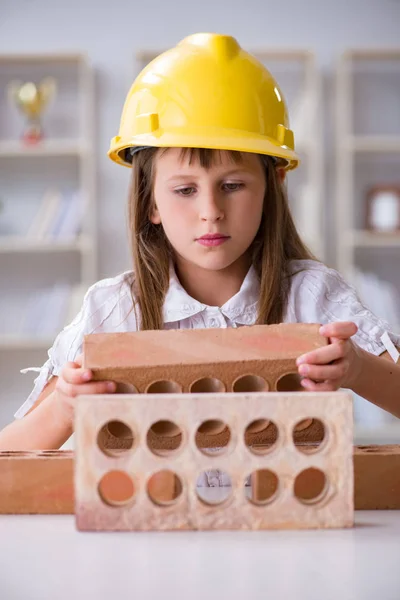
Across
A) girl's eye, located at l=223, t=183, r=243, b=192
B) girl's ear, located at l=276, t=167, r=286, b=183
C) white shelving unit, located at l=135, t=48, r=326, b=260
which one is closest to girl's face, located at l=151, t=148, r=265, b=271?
girl's eye, located at l=223, t=183, r=243, b=192

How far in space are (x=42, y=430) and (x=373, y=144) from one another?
117 inches

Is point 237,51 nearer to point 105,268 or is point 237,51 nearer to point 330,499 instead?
point 330,499

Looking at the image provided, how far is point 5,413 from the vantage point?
4.23m

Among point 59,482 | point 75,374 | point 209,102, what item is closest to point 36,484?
point 59,482

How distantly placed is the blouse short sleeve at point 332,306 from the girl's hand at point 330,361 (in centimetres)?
51

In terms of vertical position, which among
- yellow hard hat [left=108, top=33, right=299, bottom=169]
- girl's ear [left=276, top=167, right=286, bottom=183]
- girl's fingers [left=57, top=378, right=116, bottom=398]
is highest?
yellow hard hat [left=108, top=33, right=299, bottom=169]

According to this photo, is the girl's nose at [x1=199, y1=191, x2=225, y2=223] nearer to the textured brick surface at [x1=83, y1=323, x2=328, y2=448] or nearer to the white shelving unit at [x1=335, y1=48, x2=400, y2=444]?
the textured brick surface at [x1=83, y1=323, x2=328, y2=448]

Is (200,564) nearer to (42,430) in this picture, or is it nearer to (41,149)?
(42,430)

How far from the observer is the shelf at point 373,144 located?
3928 mm

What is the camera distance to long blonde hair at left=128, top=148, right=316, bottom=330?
1535 mm

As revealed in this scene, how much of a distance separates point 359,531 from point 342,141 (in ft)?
11.0

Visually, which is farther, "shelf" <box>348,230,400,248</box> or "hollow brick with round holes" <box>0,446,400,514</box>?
"shelf" <box>348,230,400,248</box>

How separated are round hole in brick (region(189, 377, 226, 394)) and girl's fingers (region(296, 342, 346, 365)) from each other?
3.5 inches

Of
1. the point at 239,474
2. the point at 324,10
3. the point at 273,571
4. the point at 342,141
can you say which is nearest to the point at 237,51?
the point at 239,474
